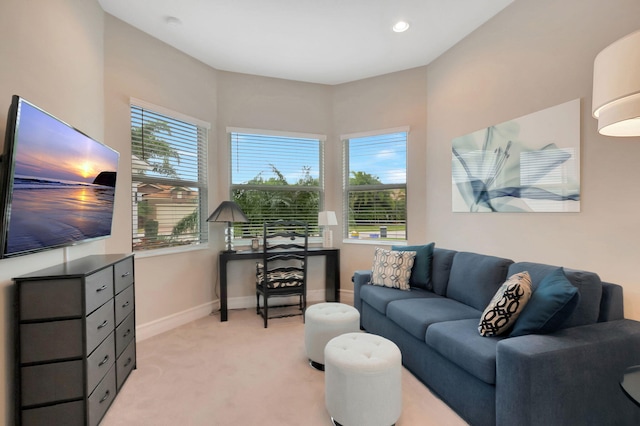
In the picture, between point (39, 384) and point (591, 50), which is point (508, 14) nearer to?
point (591, 50)

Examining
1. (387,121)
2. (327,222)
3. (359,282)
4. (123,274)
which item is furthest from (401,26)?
(123,274)

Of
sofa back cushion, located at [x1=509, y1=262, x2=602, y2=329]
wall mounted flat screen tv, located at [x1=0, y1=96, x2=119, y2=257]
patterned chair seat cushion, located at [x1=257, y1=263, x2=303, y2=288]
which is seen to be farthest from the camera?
patterned chair seat cushion, located at [x1=257, y1=263, x2=303, y2=288]

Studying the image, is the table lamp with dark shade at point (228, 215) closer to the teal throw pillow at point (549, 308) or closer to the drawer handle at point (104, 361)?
the drawer handle at point (104, 361)

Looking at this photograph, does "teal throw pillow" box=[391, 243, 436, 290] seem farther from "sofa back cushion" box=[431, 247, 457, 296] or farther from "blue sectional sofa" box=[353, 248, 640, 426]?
"blue sectional sofa" box=[353, 248, 640, 426]

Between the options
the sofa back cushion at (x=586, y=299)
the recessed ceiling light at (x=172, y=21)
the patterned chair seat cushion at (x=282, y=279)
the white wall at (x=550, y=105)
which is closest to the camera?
the sofa back cushion at (x=586, y=299)

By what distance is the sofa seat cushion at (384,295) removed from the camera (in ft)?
9.07

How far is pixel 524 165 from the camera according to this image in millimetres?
2545

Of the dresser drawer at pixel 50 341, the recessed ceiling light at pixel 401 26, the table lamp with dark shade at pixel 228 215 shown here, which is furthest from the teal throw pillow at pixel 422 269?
the dresser drawer at pixel 50 341

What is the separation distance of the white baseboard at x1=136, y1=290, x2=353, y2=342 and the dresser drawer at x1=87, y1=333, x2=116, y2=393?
1.07 meters

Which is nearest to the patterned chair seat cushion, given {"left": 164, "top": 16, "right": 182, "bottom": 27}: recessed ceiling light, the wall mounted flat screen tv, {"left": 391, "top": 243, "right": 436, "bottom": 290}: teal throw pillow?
{"left": 391, "top": 243, "right": 436, "bottom": 290}: teal throw pillow

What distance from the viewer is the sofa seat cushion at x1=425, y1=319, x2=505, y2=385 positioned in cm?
164

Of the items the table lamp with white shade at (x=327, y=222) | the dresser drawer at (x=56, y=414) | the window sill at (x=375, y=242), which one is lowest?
the dresser drawer at (x=56, y=414)

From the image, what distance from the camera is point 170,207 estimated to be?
342cm

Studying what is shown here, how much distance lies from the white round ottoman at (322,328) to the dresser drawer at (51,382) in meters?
1.49
